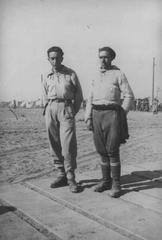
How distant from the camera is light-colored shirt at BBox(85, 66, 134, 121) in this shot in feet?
15.1

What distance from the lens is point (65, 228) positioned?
3584 millimetres

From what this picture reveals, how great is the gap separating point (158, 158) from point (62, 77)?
447cm

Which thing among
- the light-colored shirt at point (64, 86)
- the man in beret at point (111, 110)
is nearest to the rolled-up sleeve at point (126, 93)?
the man in beret at point (111, 110)

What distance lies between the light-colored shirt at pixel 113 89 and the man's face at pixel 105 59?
0.26 feet

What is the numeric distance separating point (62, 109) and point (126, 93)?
2.83 feet

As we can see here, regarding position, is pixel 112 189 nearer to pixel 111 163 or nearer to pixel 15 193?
pixel 111 163

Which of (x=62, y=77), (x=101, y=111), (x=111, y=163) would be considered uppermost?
(x=62, y=77)

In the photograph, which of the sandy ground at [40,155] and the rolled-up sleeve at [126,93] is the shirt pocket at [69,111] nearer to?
the rolled-up sleeve at [126,93]

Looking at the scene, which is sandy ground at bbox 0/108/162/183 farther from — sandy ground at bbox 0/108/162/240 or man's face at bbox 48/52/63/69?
man's face at bbox 48/52/63/69

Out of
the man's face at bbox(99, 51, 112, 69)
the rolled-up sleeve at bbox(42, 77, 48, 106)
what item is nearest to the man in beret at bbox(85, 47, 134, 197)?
the man's face at bbox(99, 51, 112, 69)

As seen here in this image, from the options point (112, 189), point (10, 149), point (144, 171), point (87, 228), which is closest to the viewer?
point (87, 228)

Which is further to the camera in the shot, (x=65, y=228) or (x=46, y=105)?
(x=46, y=105)

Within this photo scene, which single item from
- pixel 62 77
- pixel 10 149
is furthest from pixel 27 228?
pixel 10 149

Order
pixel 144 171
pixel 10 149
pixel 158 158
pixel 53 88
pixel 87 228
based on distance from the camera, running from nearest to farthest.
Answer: pixel 87 228, pixel 53 88, pixel 144 171, pixel 158 158, pixel 10 149
